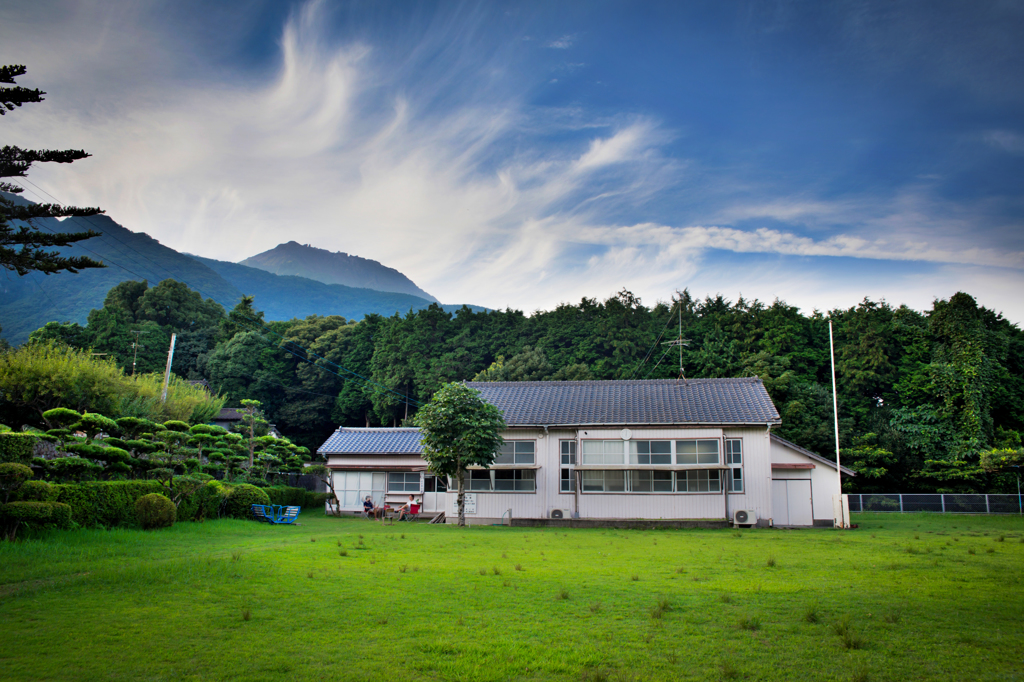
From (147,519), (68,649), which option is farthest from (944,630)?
(147,519)

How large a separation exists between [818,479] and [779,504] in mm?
1803

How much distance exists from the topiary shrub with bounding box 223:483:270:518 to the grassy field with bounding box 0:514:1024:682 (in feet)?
32.7

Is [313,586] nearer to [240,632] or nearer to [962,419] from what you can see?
[240,632]

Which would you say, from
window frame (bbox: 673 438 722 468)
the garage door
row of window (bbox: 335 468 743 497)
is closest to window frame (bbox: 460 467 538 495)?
row of window (bbox: 335 468 743 497)

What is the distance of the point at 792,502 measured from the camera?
24.5m

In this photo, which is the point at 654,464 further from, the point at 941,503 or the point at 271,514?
the point at 941,503

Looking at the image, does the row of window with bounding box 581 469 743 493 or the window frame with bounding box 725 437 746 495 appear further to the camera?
the row of window with bounding box 581 469 743 493

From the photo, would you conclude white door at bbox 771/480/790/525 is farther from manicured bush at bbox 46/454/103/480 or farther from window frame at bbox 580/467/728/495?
manicured bush at bbox 46/454/103/480

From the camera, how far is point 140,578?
9023mm

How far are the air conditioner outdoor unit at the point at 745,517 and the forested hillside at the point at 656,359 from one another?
1641 centimetres

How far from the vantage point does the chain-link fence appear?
102ft

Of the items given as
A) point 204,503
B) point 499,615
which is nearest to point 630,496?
point 204,503

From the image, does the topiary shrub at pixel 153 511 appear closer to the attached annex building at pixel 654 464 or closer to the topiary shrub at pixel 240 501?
the topiary shrub at pixel 240 501

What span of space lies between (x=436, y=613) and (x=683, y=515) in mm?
17893
